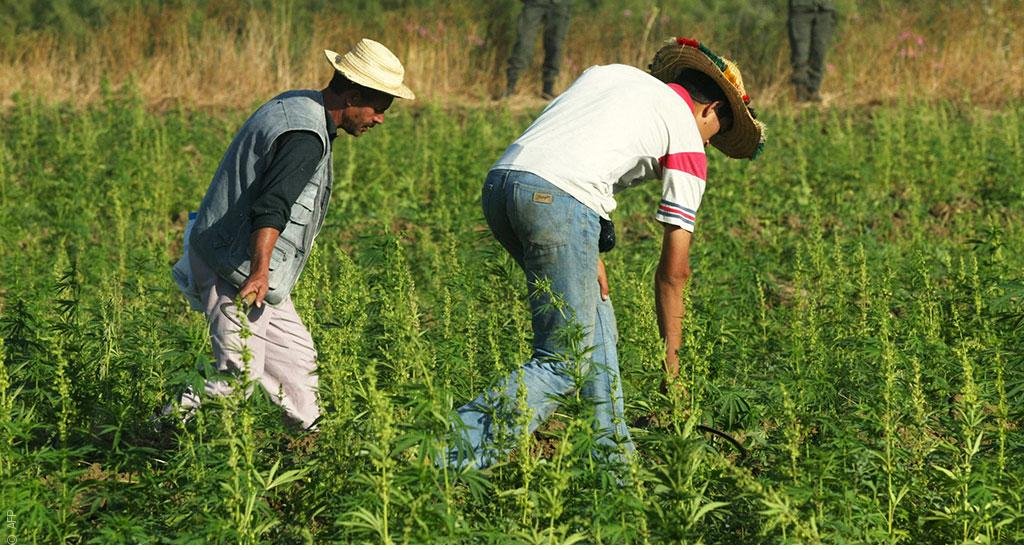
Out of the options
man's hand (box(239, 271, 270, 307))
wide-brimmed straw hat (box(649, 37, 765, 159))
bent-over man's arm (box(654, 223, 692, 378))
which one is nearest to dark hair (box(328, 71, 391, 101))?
man's hand (box(239, 271, 270, 307))

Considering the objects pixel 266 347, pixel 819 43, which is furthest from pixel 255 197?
pixel 819 43

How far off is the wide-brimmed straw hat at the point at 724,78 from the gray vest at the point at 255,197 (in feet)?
4.34

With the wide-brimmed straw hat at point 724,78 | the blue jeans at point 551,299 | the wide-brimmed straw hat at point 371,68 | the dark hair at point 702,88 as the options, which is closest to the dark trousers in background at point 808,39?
the wide-brimmed straw hat at point 724,78

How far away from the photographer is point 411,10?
56.0ft

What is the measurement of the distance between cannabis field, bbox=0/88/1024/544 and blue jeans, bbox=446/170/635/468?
0.38ft

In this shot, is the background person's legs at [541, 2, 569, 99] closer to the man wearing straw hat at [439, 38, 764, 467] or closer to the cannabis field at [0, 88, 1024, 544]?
the cannabis field at [0, 88, 1024, 544]

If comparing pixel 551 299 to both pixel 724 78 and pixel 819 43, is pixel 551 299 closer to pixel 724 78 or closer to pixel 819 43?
pixel 724 78

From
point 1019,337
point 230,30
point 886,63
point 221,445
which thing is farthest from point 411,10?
point 221,445

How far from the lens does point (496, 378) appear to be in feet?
15.6

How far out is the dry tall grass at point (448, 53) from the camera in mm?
15102

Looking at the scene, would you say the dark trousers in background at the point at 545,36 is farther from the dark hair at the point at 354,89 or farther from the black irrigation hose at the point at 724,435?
the black irrigation hose at the point at 724,435

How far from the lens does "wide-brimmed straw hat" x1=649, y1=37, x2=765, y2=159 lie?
5.18m

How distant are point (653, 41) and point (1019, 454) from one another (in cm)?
1234

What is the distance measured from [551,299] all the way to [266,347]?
4.83 ft
